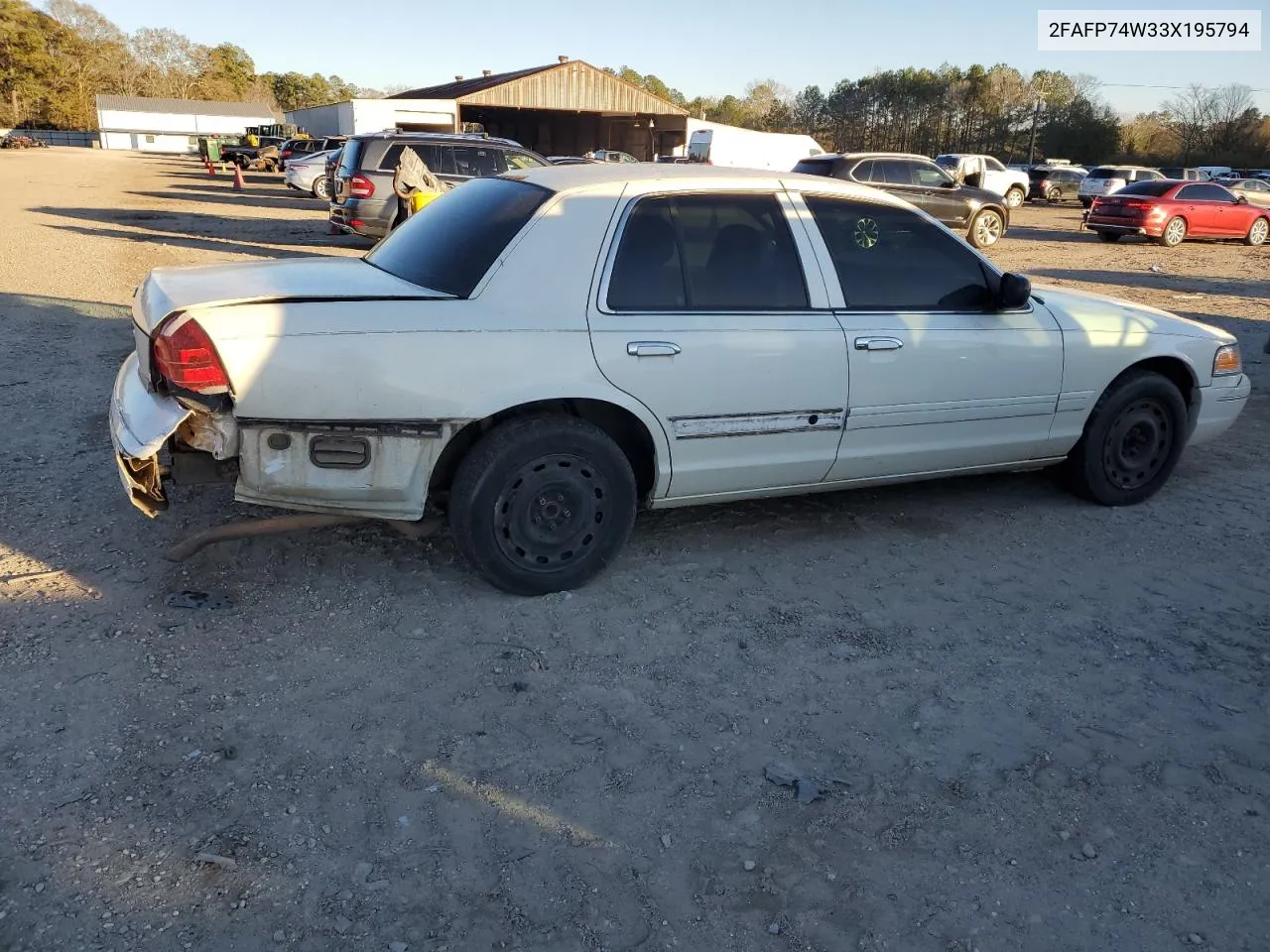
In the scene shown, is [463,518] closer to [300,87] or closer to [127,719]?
[127,719]

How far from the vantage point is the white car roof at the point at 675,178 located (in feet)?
13.4

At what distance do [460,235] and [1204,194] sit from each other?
22245 millimetres

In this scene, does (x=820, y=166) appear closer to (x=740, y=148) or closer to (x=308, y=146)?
(x=740, y=148)

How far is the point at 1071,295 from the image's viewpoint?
524 cm

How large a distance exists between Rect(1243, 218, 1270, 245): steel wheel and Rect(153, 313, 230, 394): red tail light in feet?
81.2

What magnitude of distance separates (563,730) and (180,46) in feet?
466

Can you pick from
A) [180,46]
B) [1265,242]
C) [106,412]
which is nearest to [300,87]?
[180,46]

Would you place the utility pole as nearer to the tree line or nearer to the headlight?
the tree line

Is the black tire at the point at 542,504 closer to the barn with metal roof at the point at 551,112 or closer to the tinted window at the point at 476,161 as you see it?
the tinted window at the point at 476,161

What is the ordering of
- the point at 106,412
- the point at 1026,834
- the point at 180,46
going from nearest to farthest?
the point at 1026,834
the point at 106,412
the point at 180,46

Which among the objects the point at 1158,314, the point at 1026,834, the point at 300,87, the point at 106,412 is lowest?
the point at 1026,834

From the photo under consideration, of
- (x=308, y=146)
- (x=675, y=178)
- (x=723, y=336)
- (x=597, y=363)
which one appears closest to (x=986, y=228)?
(x=675, y=178)

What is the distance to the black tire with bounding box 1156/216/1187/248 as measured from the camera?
818 inches

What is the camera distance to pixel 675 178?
163 inches
